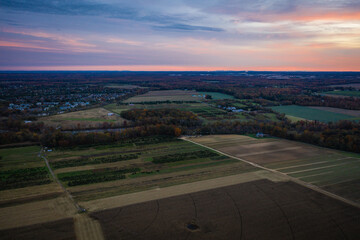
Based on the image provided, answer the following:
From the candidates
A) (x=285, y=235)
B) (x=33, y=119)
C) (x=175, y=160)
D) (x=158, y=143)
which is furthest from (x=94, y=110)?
(x=285, y=235)

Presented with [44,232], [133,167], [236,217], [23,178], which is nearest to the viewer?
[44,232]

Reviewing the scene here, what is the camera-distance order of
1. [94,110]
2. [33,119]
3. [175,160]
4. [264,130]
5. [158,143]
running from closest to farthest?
[175,160], [158,143], [264,130], [33,119], [94,110]

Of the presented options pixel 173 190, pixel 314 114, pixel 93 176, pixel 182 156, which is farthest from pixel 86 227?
pixel 314 114

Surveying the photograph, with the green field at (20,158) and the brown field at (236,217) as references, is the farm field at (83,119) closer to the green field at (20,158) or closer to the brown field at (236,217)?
the green field at (20,158)

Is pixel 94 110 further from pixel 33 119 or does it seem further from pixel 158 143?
pixel 158 143

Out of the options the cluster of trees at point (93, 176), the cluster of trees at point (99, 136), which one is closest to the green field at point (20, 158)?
the cluster of trees at point (99, 136)

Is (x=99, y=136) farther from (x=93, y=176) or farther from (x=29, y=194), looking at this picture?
(x=29, y=194)
